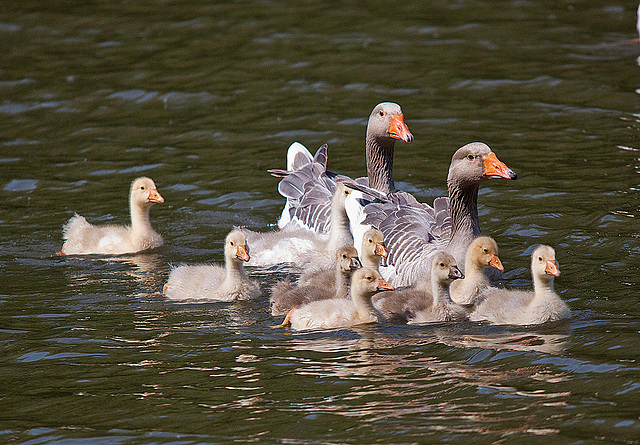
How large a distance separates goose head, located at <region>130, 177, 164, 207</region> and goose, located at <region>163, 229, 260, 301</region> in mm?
1848

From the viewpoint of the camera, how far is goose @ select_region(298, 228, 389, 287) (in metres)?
8.68

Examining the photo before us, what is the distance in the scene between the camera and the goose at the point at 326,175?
10625 millimetres

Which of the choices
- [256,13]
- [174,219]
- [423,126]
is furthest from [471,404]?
[256,13]

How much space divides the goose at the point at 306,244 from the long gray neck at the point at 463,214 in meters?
1.15

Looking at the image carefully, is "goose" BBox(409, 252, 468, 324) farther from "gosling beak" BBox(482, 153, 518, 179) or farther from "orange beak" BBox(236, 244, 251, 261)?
"orange beak" BBox(236, 244, 251, 261)

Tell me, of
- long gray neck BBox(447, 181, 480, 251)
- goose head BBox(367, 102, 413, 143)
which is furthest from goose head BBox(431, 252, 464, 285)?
goose head BBox(367, 102, 413, 143)

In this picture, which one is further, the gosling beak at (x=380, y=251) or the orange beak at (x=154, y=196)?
the orange beak at (x=154, y=196)

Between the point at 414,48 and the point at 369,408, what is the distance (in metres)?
12.3

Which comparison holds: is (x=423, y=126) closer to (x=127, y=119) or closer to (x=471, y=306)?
(x=127, y=119)

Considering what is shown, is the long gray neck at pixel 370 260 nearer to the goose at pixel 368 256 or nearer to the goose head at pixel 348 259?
the goose at pixel 368 256

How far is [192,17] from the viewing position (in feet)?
65.4

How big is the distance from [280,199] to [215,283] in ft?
12.6

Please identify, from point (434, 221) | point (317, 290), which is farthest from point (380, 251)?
point (434, 221)

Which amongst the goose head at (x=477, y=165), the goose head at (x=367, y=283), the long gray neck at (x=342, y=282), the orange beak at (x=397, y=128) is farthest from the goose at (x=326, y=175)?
the goose head at (x=367, y=283)
